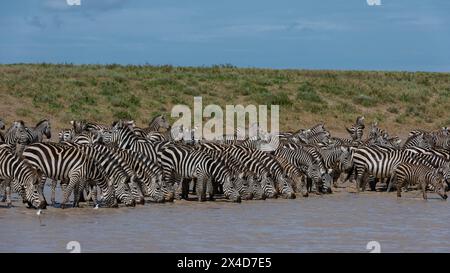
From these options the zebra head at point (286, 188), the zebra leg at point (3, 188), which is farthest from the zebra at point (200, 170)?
the zebra leg at point (3, 188)

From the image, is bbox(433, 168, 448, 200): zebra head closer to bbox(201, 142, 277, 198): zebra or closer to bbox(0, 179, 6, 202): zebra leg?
bbox(201, 142, 277, 198): zebra

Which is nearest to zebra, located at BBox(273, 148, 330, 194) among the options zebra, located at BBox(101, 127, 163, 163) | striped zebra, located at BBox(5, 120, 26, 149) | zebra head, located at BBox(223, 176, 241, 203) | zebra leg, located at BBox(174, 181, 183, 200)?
zebra head, located at BBox(223, 176, 241, 203)

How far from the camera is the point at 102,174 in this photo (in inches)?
707

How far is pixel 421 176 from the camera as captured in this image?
2091cm

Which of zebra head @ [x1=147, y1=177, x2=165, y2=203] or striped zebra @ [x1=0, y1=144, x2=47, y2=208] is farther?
zebra head @ [x1=147, y1=177, x2=165, y2=203]

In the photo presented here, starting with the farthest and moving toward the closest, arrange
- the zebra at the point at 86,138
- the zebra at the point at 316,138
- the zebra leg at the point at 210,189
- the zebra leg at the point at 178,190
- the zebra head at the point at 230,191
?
the zebra at the point at 316,138 < the zebra at the point at 86,138 < the zebra leg at the point at 178,190 < the zebra leg at the point at 210,189 < the zebra head at the point at 230,191

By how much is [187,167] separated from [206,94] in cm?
2772

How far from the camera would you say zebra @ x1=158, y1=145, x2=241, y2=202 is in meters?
19.7

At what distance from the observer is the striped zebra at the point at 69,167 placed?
58.3ft

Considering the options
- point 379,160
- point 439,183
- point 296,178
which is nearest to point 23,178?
point 296,178

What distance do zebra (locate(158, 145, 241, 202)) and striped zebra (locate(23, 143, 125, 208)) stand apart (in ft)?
6.86

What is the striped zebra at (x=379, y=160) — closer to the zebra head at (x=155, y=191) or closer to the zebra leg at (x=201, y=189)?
the zebra leg at (x=201, y=189)

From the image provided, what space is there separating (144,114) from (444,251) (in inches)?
1122

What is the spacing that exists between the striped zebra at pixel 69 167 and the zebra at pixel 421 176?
6.77 metres
